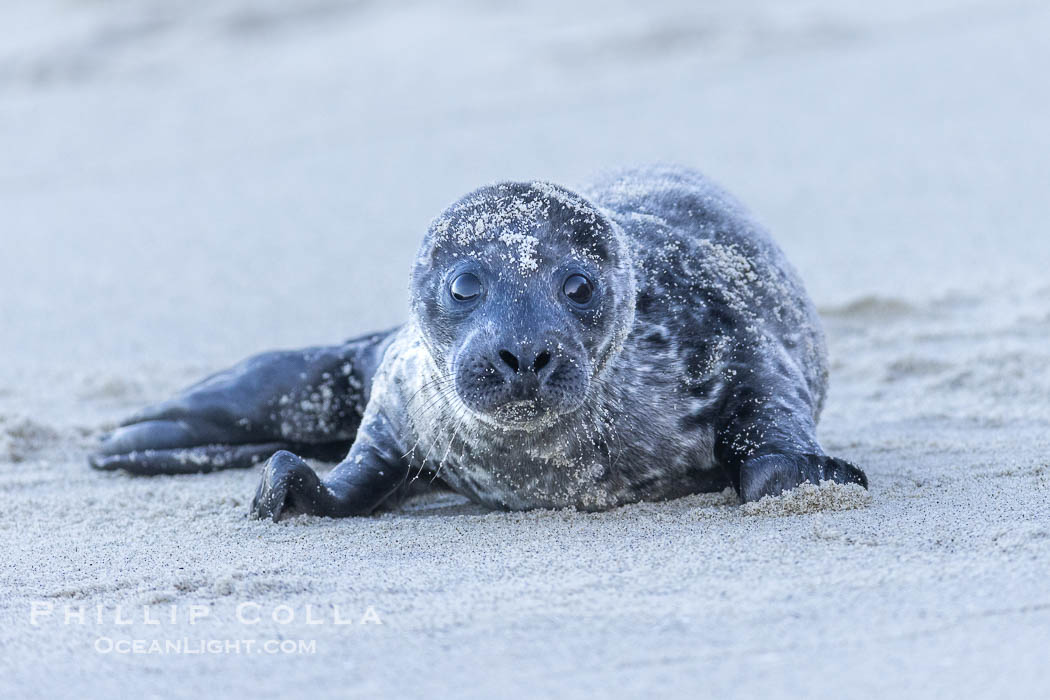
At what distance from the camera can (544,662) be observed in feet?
8.07

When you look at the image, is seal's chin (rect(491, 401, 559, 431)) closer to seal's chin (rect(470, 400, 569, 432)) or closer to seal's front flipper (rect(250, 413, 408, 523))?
seal's chin (rect(470, 400, 569, 432))

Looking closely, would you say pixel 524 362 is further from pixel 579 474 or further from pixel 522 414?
pixel 579 474

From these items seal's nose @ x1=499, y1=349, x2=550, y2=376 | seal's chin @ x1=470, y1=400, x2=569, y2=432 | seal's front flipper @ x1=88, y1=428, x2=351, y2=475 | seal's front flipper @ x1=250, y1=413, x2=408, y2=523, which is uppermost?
seal's nose @ x1=499, y1=349, x2=550, y2=376

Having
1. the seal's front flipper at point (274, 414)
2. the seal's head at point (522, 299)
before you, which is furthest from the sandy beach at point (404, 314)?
the seal's head at point (522, 299)

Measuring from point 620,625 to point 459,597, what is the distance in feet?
1.26

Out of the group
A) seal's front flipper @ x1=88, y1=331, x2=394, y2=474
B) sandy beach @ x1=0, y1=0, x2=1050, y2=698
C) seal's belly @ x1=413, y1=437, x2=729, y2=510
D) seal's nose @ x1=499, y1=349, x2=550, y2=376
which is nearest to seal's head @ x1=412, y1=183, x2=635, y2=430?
seal's nose @ x1=499, y1=349, x2=550, y2=376

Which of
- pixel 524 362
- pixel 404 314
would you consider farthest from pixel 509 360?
pixel 404 314

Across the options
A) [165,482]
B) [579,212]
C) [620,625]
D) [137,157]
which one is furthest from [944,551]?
[137,157]

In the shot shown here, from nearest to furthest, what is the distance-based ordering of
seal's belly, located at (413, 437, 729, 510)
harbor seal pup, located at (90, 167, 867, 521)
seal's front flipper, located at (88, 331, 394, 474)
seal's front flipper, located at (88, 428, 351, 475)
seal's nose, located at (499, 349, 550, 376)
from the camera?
seal's nose, located at (499, 349, 550, 376), harbor seal pup, located at (90, 167, 867, 521), seal's belly, located at (413, 437, 729, 510), seal's front flipper, located at (88, 428, 351, 475), seal's front flipper, located at (88, 331, 394, 474)

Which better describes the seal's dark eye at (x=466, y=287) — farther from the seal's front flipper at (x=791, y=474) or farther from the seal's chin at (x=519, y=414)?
the seal's front flipper at (x=791, y=474)

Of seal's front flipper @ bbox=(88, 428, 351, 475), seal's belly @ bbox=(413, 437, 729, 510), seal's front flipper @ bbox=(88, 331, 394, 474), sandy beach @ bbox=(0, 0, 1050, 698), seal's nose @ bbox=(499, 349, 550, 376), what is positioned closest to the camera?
sandy beach @ bbox=(0, 0, 1050, 698)

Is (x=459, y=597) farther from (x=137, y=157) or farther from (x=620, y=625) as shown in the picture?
(x=137, y=157)

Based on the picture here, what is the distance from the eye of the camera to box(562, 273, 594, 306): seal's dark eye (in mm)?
3402

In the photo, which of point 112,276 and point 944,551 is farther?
point 112,276
